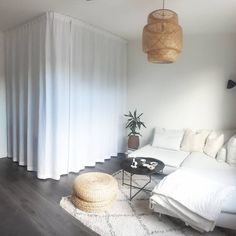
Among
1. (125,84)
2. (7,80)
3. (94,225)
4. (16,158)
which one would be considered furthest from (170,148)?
(7,80)

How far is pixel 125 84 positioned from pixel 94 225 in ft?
10.7

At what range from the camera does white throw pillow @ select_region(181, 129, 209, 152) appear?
3973 millimetres

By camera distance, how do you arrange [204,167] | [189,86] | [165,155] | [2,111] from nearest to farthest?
1. [204,167]
2. [165,155]
3. [189,86]
4. [2,111]

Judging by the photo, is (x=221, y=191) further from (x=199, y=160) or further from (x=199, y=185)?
(x=199, y=160)

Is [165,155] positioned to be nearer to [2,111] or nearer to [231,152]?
[231,152]

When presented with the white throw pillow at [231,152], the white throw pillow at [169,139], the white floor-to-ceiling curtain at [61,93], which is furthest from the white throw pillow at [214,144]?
A: the white floor-to-ceiling curtain at [61,93]

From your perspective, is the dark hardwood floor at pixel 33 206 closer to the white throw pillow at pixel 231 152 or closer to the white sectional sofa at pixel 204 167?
the white sectional sofa at pixel 204 167

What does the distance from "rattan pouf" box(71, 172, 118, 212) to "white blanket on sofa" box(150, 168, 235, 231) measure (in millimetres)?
533

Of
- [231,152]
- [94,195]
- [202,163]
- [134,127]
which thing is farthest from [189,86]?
[94,195]

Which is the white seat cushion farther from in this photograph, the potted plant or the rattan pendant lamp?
the rattan pendant lamp

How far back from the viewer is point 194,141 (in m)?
4.02

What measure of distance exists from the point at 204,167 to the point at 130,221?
1.37 m

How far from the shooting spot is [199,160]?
352cm

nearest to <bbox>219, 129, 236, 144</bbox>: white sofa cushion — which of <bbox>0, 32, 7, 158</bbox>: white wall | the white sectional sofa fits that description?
the white sectional sofa
